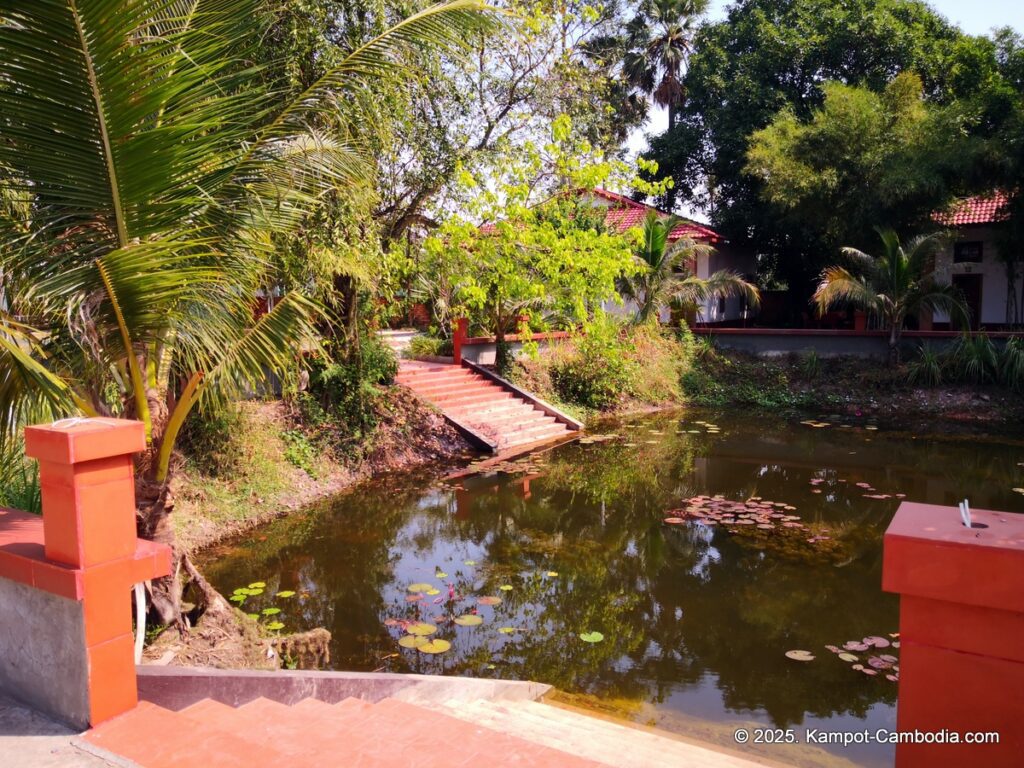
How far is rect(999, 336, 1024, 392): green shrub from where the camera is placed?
17562 millimetres

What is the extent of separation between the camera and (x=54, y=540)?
119 inches

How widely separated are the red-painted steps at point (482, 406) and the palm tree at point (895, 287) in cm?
829

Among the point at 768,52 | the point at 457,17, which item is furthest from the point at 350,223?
the point at 768,52

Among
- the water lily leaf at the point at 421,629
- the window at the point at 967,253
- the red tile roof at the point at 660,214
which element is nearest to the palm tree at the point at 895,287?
the window at the point at 967,253

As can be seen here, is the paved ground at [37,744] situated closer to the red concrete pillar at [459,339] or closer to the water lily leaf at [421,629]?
the water lily leaf at [421,629]

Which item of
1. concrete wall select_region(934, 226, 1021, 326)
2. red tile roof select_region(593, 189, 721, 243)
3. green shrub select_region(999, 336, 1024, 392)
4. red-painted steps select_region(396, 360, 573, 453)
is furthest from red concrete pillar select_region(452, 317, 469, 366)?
concrete wall select_region(934, 226, 1021, 326)

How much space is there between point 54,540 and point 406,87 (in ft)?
25.7

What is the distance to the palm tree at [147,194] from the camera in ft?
12.0

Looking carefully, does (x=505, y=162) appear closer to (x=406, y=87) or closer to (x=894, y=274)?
(x=406, y=87)

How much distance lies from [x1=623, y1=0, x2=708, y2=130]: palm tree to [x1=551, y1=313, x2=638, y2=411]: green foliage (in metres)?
16.5

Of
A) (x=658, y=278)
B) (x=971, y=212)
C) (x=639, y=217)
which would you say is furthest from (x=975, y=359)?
(x=639, y=217)

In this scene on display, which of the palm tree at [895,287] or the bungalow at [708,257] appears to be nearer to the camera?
the palm tree at [895,287]

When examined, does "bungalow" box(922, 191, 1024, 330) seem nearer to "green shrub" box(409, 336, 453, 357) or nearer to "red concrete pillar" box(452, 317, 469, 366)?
"red concrete pillar" box(452, 317, 469, 366)

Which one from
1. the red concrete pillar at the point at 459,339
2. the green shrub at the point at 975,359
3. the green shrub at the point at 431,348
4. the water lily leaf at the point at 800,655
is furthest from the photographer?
the green shrub at the point at 431,348
